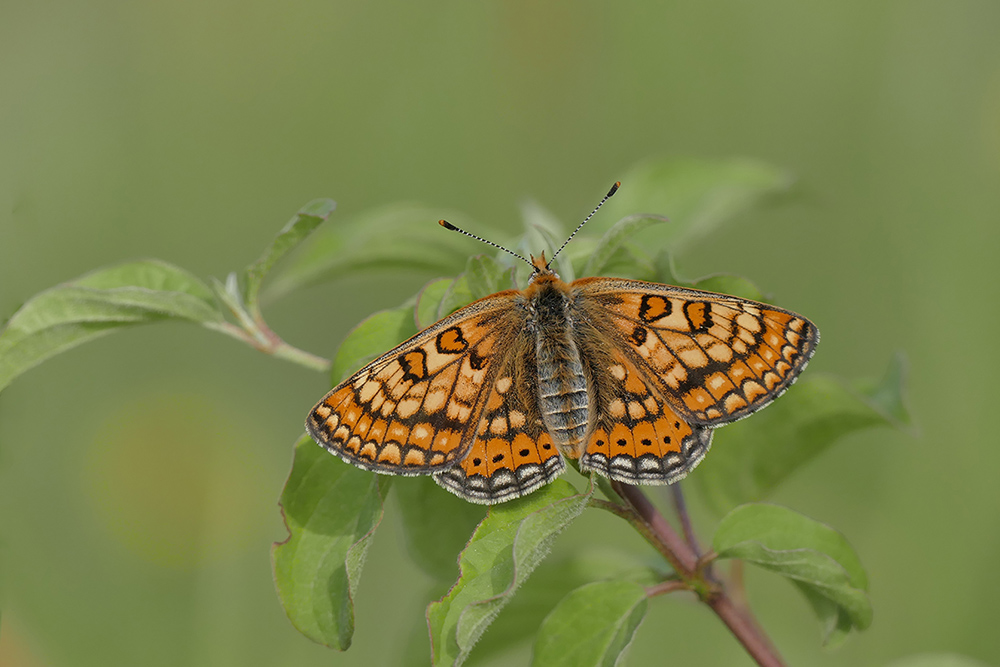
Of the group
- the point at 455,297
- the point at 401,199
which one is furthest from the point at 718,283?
the point at 401,199

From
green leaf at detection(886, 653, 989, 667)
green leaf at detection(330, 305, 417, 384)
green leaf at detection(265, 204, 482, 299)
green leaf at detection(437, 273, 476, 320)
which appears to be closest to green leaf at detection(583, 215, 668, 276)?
green leaf at detection(437, 273, 476, 320)

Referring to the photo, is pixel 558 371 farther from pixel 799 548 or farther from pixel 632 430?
pixel 799 548

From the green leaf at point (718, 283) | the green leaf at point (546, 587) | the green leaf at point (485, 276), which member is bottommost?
the green leaf at point (546, 587)

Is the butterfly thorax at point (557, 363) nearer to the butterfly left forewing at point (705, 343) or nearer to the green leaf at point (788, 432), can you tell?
the butterfly left forewing at point (705, 343)

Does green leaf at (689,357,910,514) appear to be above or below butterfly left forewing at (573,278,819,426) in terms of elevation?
below

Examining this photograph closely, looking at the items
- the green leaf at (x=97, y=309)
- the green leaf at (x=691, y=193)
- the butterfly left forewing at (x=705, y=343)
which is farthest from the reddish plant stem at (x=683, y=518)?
the green leaf at (x=97, y=309)

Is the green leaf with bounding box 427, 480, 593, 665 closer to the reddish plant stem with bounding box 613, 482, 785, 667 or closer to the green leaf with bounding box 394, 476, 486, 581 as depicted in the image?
the reddish plant stem with bounding box 613, 482, 785, 667

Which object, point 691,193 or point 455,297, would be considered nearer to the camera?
point 455,297
